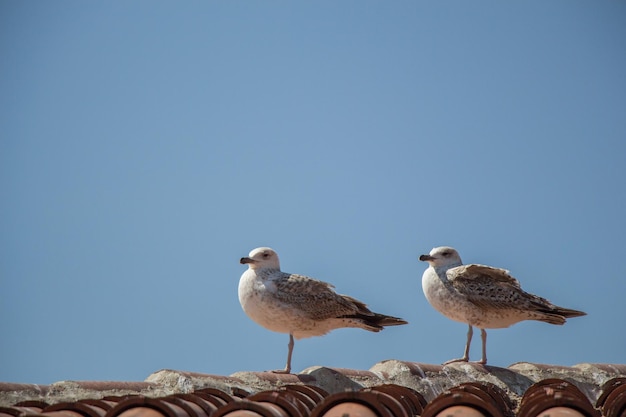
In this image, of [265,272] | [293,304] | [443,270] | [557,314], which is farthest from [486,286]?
[265,272]

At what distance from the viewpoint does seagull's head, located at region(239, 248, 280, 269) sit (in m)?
11.5

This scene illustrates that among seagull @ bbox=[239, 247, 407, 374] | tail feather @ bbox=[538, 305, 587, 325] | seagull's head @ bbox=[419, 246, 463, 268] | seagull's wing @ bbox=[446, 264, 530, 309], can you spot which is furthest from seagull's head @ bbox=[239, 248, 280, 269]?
tail feather @ bbox=[538, 305, 587, 325]

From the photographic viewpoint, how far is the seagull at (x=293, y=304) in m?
11.0

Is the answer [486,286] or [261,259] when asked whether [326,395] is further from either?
[486,286]

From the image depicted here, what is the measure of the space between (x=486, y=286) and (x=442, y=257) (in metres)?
0.84

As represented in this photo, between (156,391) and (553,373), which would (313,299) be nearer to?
(553,373)

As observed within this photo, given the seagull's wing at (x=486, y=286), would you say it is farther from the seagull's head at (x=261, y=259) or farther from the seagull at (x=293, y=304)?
the seagull's head at (x=261, y=259)

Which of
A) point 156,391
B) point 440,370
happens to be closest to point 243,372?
point 156,391

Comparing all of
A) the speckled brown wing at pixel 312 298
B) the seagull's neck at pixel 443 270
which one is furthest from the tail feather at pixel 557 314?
the speckled brown wing at pixel 312 298

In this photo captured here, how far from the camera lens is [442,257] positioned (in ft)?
41.4

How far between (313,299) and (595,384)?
3484mm

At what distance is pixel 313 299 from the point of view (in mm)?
11250

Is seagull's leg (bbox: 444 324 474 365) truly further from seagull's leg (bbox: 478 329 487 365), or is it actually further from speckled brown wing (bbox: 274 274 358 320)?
speckled brown wing (bbox: 274 274 358 320)

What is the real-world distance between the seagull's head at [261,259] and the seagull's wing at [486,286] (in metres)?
2.45
